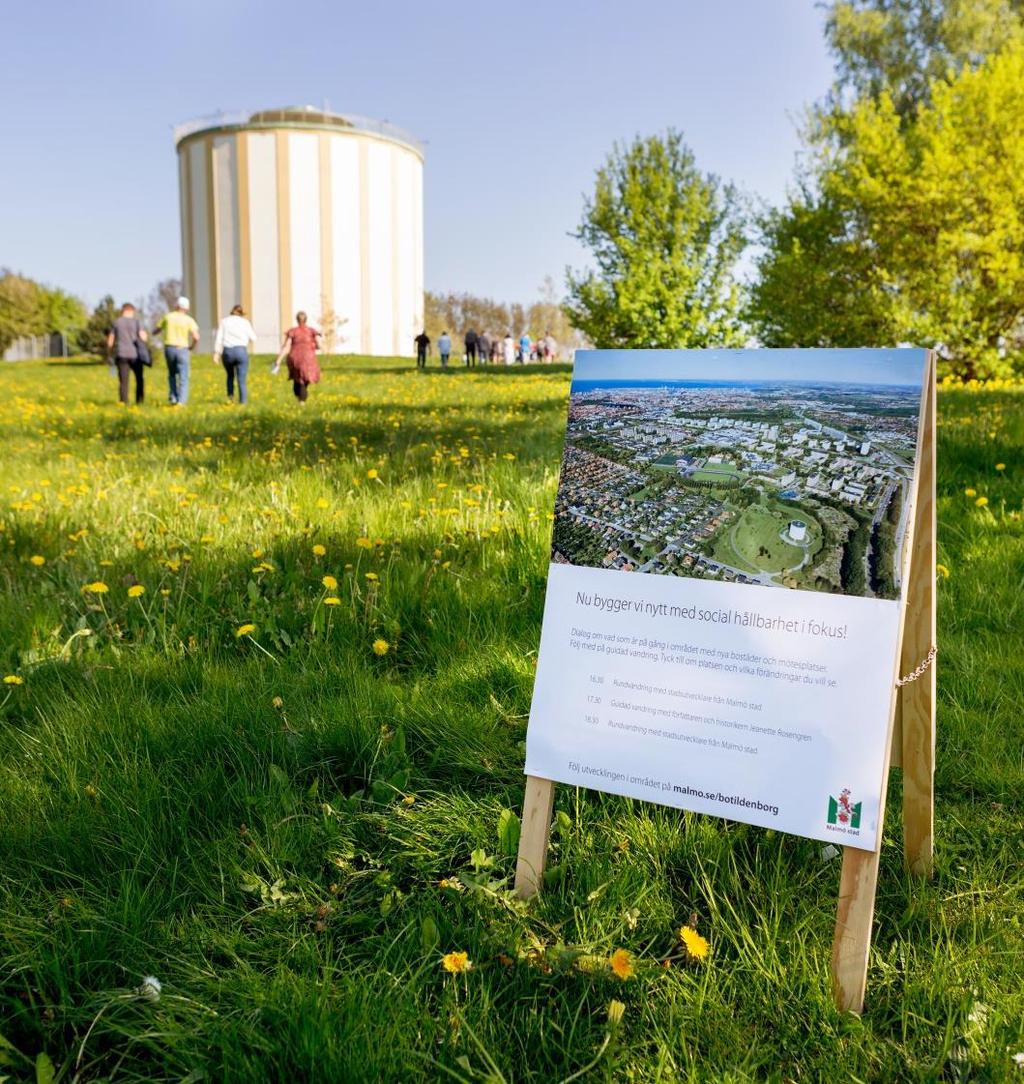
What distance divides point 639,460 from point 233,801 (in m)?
1.35

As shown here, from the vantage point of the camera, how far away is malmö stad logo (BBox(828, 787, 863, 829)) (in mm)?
1740

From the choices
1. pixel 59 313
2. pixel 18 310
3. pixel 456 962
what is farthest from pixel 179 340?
pixel 59 313

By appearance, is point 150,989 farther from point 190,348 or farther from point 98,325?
point 98,325

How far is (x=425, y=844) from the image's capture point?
86.4 inches

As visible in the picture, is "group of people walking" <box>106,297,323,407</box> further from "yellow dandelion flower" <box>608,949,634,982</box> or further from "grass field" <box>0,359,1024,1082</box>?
"yellow dandelion flower" <box>608,949,634,982</box>

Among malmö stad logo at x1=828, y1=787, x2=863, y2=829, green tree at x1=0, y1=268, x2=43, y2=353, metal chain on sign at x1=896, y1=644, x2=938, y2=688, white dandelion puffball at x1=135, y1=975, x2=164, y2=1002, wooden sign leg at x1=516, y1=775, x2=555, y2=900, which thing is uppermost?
green tree at x1=0, y1=268, x2=43, y2=353

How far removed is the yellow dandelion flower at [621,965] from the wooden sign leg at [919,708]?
2.56 feet

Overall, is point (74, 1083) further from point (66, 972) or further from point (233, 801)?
point (233, 801)

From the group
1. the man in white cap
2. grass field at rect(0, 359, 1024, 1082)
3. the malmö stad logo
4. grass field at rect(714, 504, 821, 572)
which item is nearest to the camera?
grass field at rect(0, 359, 1024, 1082)

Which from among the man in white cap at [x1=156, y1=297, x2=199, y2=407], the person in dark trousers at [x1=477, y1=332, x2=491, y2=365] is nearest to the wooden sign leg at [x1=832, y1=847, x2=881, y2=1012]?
the man in white cap at [x1=156, y1=297, x2=199, y2=407]

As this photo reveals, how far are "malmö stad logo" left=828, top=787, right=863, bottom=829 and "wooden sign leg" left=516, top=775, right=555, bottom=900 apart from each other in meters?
0.61

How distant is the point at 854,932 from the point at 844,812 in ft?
0.73

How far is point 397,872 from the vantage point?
2105mm

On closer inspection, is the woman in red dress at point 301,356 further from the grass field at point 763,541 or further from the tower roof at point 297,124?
the tower roof at point 297,124
